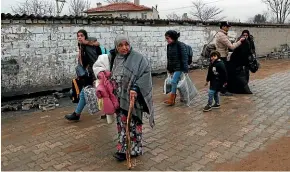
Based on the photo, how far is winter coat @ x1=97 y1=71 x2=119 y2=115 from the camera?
3.71 meters

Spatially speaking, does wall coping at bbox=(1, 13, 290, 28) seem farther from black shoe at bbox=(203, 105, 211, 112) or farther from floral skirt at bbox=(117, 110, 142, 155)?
floral skirt at bbox=(117, 110, 142, 155)

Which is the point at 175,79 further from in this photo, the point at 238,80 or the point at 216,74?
the point at 238,80

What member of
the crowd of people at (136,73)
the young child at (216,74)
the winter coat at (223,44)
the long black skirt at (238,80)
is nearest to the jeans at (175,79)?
the crowd of people at (136,73)

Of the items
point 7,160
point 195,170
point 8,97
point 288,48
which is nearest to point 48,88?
point 8,97

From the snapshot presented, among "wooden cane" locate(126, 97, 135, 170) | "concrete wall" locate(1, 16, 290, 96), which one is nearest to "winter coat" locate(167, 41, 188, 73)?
"wooden cane" locate(126, 97, 135, 170)

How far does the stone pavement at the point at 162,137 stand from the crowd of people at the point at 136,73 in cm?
Result: 29

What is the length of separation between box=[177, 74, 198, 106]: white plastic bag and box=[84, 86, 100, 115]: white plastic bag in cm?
205

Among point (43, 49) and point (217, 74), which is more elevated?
point (43, 49)

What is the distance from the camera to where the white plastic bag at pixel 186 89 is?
6.29 metres

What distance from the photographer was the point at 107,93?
374 centimetres

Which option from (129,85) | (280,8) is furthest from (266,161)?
(280,8)

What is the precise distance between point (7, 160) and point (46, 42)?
4.22m

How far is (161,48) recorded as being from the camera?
35.5 feet

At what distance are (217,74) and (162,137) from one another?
2014 mm
